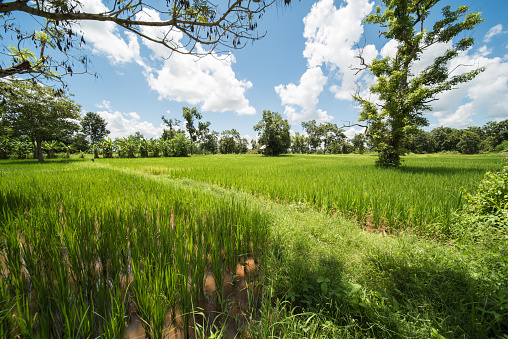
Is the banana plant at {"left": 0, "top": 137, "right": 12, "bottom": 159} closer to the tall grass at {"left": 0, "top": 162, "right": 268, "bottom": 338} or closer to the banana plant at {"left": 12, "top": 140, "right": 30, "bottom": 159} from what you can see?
the banana plant at {"left": 12, "top": 140, "right": 30, "bottom": 159}

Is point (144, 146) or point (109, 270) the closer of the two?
point (109, 270)

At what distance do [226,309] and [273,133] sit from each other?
33539 mm

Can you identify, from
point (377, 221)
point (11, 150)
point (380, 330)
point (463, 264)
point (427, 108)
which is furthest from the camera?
point (11, 150)

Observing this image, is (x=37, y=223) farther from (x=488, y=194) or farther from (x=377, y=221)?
(x=488, y=194)

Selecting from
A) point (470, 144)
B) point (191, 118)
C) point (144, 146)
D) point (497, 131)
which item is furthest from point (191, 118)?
point (497, 131)

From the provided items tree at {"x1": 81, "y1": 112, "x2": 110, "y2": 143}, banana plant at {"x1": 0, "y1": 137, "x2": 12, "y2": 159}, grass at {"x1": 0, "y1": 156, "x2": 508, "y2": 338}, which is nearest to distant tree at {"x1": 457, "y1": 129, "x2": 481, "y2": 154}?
grass at {"x1": 0, "y1": 156, "x2": 508, "y2": 338}

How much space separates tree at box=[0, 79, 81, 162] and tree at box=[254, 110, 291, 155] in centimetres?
2662

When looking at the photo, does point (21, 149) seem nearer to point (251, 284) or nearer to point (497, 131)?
point (251, 284)

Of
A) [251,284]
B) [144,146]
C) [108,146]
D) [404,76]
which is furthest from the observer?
[144,146]

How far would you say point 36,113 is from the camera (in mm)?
13297

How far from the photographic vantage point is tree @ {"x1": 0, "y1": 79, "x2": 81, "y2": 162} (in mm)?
12484

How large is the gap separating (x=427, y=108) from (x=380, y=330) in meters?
11.6

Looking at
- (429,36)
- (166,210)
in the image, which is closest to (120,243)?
(166,210)

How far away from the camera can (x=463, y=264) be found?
1.65 m
